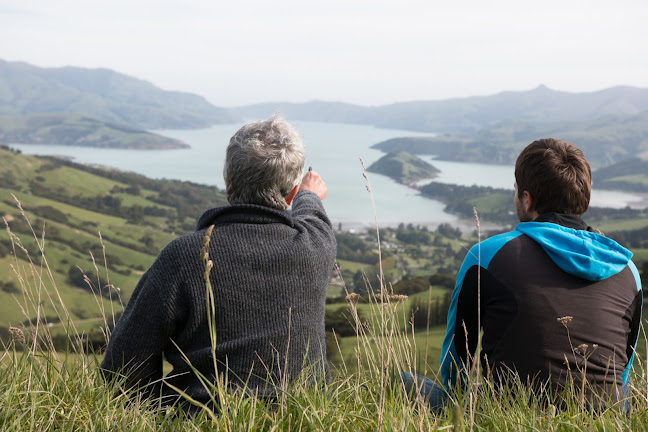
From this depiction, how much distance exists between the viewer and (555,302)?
2010 mm

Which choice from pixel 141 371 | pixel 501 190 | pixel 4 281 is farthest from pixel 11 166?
pixel 141 371

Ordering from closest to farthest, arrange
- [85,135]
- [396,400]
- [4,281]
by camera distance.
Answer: [396,400], [4,281], [85,135]

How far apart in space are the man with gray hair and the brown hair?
95cm

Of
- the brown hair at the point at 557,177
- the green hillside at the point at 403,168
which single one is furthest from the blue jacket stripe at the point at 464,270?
the green hillside at the point at 403,168

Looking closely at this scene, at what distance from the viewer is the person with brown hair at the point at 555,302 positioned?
201 cm

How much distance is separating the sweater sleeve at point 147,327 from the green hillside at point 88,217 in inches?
2280

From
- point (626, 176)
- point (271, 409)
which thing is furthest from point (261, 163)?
point (626, 176)

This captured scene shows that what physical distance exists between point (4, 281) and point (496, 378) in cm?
6468

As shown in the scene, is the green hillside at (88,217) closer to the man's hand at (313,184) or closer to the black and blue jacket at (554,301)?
the man's hand at (313,184)

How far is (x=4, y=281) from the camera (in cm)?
5644

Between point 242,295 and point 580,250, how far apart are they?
1.29 m

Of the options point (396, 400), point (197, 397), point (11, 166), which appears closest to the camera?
point (396, 400)

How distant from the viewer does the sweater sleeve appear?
177 centimetres

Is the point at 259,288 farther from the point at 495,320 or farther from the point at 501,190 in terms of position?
the point at 501,190
